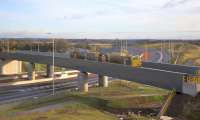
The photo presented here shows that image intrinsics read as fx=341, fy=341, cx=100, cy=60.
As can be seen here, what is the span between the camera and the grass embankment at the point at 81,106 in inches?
1736

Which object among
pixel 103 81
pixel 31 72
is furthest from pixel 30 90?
pixel 31 72

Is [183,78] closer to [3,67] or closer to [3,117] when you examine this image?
[3,117]

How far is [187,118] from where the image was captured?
38.5 metres

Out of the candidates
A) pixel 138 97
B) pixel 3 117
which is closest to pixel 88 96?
pixel 138 97

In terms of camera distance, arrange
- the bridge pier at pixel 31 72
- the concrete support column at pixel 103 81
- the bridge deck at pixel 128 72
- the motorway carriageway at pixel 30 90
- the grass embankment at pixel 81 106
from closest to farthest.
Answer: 1. the grass embankment at pixel 81 106
2. the bridge deck at pixel 128 72
3. the motorway carriageway at pixel 30 90
4. the concrete support column at pixel 103 81
5. the bridge pier at pixel 31 72

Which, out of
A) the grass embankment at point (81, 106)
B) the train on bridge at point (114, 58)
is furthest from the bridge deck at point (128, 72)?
the grass embankment at point (81, 106)

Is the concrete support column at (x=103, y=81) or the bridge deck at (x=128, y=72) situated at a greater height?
the bridge deck at (x=128, y=72)

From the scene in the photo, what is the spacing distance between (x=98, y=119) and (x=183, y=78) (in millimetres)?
11699

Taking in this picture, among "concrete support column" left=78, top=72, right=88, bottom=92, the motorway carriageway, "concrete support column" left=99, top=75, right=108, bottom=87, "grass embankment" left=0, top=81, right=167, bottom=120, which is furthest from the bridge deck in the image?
"concrete support column" left=99, top=75, right=108, bottom=87

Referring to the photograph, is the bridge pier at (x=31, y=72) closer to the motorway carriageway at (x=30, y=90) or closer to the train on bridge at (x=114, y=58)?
the motorway carriageway at (x=30, y=90)

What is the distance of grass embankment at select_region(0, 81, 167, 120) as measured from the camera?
44.1 m

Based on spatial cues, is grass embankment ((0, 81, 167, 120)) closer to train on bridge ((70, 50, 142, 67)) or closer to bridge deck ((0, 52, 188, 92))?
bridge deck ((0, 52, 188, 92))

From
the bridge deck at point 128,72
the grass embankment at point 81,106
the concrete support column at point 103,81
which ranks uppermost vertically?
the bridge deck at point 128,72

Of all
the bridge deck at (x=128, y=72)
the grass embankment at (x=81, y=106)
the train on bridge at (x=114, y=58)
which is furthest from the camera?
the train on bridge at (x=114, y=58)
